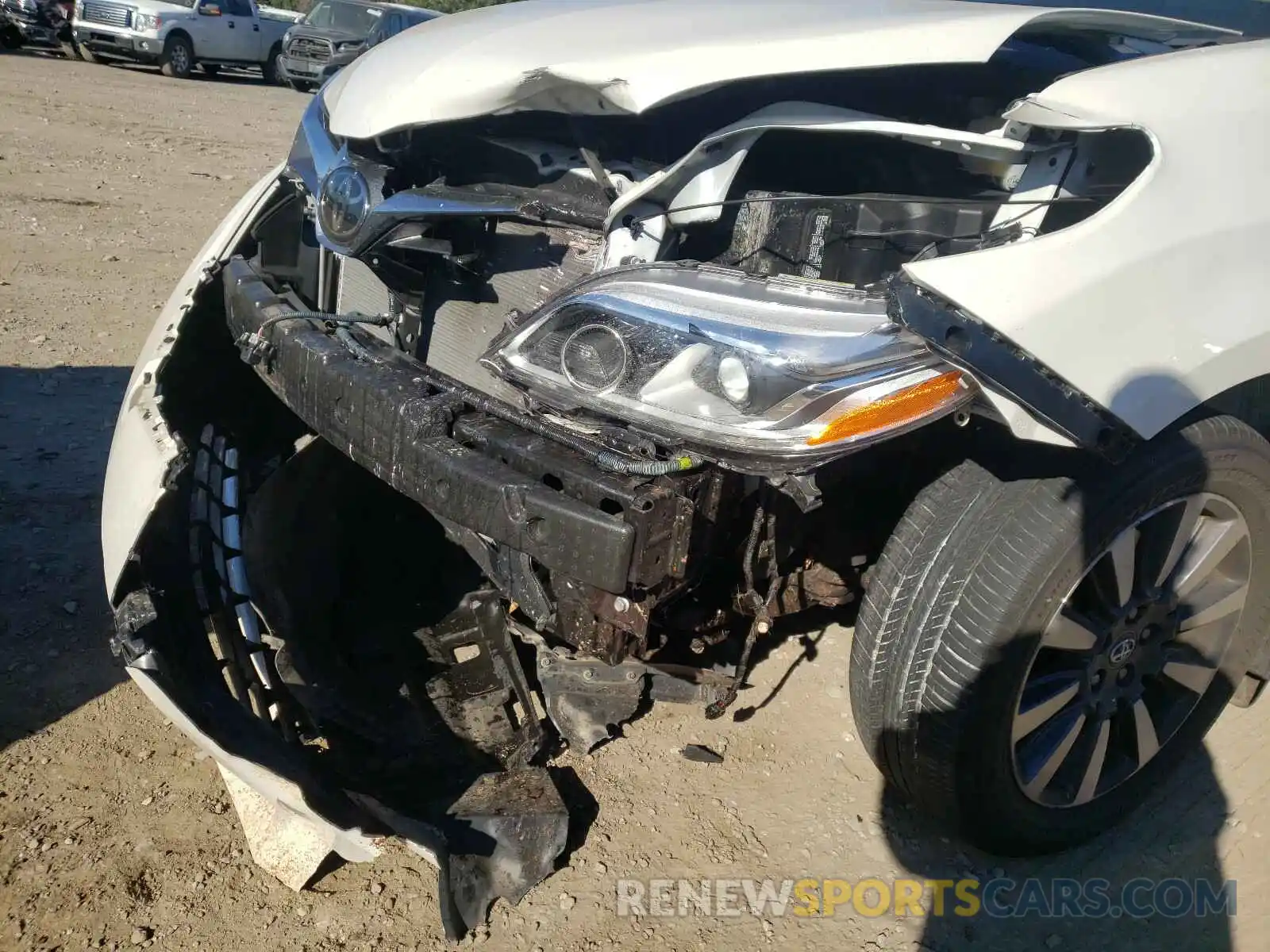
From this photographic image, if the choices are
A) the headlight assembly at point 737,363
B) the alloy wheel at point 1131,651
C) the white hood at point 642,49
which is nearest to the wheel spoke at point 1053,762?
the alloy wheel at point 1131,651

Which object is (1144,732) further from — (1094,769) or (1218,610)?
(1218,610)

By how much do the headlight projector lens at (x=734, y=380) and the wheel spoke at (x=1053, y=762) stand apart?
124 cm

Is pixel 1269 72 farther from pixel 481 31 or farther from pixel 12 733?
pixel 12 733

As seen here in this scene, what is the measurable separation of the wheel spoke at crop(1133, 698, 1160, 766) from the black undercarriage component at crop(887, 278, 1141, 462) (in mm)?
1065

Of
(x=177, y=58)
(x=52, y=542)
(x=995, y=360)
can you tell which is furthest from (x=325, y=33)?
(x=995, y=360)

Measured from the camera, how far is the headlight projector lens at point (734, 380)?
178 cm

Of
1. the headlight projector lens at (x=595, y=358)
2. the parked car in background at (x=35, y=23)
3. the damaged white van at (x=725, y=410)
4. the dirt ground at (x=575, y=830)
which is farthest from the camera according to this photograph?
the parked car in background at (x=35, y=23)

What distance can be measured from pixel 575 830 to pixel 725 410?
1250 millimetres

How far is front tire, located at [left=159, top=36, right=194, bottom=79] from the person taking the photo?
51.7 feet

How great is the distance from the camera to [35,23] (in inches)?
607

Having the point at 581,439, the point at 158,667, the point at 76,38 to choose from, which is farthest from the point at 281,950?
the point at 76,38

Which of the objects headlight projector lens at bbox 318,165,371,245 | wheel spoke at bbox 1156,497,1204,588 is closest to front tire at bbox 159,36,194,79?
headlight projector lens at bbox 318,165,371,245

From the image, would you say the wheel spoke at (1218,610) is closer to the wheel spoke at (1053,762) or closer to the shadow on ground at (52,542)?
the wheel spoke at (1053,762)

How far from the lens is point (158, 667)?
1.96 metres
